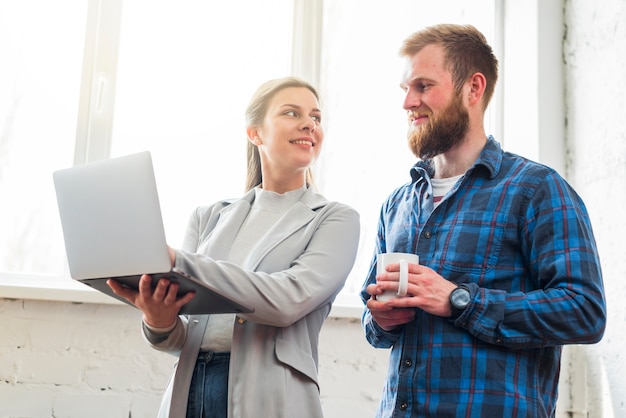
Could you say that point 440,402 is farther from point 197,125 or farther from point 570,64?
point 570,64

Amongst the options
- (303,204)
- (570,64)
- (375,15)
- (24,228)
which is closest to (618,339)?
(570,64)

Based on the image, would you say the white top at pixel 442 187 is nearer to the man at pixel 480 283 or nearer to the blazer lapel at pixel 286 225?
the man at pixel 480 283

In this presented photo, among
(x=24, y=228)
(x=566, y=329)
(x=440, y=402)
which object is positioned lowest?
(x=440, y=402)

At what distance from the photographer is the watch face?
1.26m

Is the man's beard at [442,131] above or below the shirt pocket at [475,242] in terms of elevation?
above

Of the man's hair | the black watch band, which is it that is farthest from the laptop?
the man's hair

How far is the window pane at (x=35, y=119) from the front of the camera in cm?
225

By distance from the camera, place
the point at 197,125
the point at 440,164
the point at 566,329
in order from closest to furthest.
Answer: the point at 566,329 < the point at 440,164 < the point at 197,125

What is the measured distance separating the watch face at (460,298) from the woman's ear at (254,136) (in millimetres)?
A: 698

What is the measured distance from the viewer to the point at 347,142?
2.70 metres

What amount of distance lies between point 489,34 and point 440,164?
5.25 feet

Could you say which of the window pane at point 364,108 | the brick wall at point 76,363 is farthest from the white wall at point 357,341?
the window pane at point 364,108

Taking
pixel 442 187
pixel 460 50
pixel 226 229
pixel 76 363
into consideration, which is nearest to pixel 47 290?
pixel 76 363

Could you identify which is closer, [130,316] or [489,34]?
[130,316]
